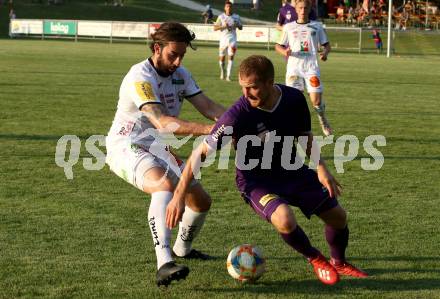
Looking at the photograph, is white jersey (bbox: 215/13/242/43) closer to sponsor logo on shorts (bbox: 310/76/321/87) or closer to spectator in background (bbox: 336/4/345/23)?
sponsor logo on shorts (bbox: 310/76/321/87)

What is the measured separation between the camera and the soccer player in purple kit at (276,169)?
5.91 metres

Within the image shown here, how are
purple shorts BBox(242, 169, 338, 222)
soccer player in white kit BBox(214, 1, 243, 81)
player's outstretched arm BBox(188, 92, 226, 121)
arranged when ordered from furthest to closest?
soccer player in white kit BBox(214, 1, 243, 81), player's outstretched arm BBox(188, 92, 226, 121), purple shorts BBox(242, 169, 338, 222)

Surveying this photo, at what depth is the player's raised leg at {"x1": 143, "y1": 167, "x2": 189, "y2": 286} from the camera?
5820mm

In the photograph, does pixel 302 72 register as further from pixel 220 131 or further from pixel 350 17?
pixel 350 17

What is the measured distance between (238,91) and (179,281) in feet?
→ 53.1

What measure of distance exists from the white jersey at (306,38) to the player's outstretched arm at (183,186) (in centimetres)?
957

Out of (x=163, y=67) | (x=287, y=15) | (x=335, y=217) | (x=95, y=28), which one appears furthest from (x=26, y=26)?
(x=335, y=217)

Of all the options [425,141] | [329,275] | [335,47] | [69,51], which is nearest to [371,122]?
[425,141]

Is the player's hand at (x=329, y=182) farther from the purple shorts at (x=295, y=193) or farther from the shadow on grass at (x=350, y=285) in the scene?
the shadow on grass at (x=350, y=285)

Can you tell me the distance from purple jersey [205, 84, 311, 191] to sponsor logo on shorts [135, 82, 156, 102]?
0.66 meters

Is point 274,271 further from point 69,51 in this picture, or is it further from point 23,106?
point 69,51

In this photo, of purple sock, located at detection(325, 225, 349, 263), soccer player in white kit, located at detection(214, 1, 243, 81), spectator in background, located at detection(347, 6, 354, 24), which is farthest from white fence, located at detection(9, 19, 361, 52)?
purple sock, located at detection(325, 225, 349, 263)

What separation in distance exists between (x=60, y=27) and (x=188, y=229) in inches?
2024

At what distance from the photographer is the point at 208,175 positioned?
35.4 ft
